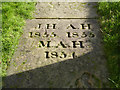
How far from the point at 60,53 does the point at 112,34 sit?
3.78 ft

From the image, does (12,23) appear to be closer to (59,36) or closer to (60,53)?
(59,36)

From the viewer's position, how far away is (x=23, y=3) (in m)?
4.40

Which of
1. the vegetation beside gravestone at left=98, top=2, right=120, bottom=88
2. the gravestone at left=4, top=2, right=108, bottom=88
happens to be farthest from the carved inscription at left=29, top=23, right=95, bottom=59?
the vegetation beside gravestone at left=98, top=2, right=120, bottom=88

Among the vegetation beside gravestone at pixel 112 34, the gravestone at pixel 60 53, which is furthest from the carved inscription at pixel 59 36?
the vegetation beside gravestone at pixel 112 34

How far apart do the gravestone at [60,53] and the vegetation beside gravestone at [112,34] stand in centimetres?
11

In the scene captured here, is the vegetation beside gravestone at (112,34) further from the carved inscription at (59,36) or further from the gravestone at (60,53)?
the carved inscription at (59,36)

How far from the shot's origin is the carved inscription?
119 inches

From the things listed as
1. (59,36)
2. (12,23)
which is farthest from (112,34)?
(12,23)

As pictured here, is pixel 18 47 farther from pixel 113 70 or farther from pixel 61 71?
pixel 113 70

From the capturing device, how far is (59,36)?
133 inches

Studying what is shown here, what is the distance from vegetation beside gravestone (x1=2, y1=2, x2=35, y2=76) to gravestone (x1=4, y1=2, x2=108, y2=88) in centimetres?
12

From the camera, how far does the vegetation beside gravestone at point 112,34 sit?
2.65 m

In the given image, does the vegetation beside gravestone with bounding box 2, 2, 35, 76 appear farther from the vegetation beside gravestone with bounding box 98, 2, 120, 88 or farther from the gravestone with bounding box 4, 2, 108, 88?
the vegetation beside gravestone with bounding box 98, 2, 120, 88

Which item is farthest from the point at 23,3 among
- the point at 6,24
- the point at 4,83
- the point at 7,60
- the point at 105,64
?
the point at 105,64
